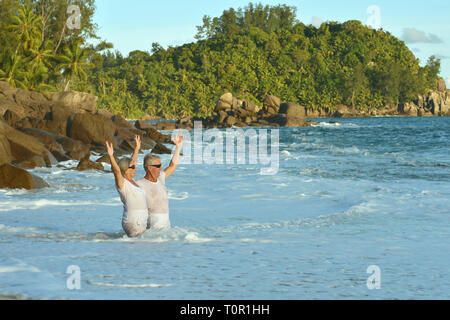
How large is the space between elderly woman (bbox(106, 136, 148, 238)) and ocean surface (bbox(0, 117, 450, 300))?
0.66ft

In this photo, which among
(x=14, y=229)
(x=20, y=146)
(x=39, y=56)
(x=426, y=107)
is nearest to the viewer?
(x=14, y=229)

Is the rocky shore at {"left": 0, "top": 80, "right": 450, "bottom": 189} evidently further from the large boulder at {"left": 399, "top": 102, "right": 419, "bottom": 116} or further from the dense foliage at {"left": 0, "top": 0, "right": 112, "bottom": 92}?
the large boulder at {"left": 399, "top": 102, "right": 419, "bottom": 116}

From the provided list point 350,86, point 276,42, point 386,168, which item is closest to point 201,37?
point 276,42

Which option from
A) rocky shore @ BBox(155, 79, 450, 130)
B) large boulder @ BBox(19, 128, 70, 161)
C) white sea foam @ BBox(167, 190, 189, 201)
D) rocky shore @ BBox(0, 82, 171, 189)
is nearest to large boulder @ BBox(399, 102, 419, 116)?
rocky shore @ BBox(155, 79, 450, 130)

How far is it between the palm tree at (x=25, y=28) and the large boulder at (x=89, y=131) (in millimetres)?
25971

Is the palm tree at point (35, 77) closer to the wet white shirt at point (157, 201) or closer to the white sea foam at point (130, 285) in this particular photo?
the wet white shirt at point (157, 201)

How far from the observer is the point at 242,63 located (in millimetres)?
144000

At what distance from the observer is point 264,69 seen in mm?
→ 145125

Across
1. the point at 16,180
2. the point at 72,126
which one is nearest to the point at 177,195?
the point at 16,180

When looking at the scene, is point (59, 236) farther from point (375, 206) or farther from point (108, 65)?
point (108, 65)

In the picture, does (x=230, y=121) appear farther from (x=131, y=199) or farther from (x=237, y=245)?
(x=131, y=199)

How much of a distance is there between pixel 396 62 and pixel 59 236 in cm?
16679

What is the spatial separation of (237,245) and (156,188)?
1.25m
